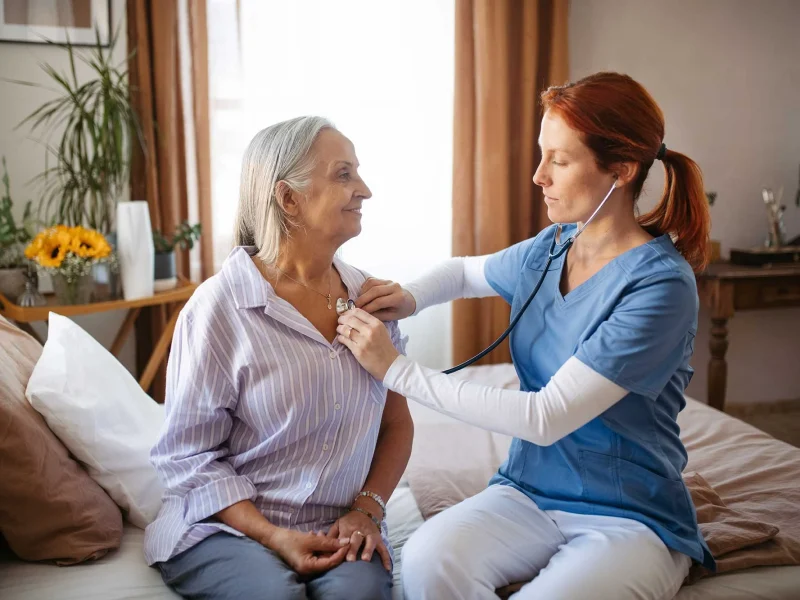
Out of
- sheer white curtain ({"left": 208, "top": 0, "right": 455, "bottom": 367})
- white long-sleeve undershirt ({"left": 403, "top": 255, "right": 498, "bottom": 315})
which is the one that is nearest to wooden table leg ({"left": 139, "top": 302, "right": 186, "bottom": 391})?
sheer white curtain ({"left": 208, "top": 0, "right": 455, "bottom": 367})

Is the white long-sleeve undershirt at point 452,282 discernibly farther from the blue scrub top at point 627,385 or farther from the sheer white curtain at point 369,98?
the sheer white curtain at point 369,98

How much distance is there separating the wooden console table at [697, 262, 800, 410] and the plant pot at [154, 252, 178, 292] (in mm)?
2082

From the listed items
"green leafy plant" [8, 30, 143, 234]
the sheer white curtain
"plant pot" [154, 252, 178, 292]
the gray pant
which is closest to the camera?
the gray pant

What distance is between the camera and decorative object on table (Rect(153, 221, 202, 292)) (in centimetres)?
270

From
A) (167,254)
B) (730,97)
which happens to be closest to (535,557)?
(167,254)

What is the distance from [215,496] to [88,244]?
1353 millimetres

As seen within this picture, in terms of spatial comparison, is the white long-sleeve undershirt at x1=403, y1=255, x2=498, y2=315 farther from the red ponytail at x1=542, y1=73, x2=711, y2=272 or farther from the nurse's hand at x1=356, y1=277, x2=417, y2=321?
the red ponytail at x1=542, y1=73, x2=711, y2=272

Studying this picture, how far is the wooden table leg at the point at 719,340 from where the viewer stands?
10.2 feet

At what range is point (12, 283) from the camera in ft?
8.17

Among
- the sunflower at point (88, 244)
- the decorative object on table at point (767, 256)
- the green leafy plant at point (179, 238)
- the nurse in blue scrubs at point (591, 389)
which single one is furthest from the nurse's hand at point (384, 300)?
the decorative object on table at point (767, 256)

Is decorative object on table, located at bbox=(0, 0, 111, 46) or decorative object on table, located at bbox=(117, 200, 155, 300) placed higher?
decorative object on table, located at bbox=(0, 0, 111, 46)

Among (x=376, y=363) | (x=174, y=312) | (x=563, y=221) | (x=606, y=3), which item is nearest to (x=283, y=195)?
(x=376, y=363)

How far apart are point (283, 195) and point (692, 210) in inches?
31.6

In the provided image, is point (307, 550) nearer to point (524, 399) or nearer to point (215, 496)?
point (215, 496)
